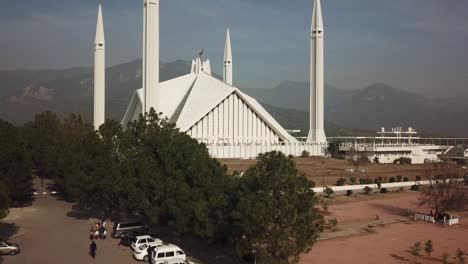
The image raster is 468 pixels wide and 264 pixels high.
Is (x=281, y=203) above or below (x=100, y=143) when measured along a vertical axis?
below

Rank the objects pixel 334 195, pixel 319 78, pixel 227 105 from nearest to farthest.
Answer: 1. pixel 334 195
2. pixel 227 105
3. pixel 319 78

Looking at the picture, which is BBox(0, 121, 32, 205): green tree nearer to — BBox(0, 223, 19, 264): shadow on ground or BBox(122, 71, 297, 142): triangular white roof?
BBox(0, 223, 19, 264): shadow on ground

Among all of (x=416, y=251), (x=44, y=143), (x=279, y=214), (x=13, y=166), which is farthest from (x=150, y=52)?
(x=279, y=214)

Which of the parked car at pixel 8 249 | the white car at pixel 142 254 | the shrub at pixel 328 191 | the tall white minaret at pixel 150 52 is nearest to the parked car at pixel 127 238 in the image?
the white car at pixel 142 254

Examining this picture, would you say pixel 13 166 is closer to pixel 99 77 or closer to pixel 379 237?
pixel 379 237

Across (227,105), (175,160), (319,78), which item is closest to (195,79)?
(227,105)

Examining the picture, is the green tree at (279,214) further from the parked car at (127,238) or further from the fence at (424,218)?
the fence at (424,218)

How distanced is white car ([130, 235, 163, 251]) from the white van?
2.77 ft

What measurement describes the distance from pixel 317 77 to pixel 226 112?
36.5 ft

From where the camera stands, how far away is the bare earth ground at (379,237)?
12.9 metres

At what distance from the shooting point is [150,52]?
118 feet

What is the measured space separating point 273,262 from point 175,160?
6017 millimetres

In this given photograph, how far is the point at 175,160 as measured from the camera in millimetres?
14836

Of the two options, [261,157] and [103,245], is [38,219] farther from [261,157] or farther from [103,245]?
[261,157]
